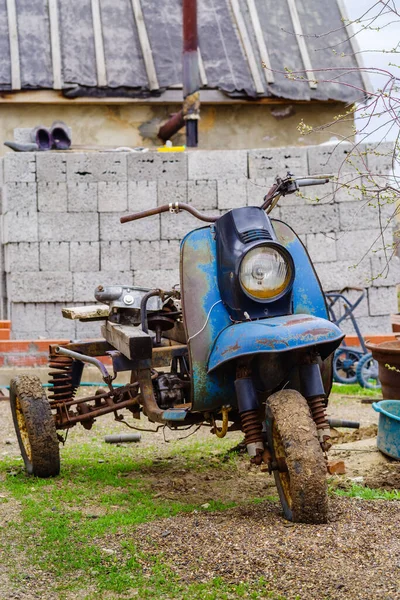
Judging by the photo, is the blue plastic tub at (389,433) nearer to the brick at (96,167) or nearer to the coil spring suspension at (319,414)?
the coil spring suspension at (319,414)

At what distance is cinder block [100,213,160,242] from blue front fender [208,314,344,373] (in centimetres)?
542

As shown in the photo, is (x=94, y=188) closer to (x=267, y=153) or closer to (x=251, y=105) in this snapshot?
(x=267, y=153)

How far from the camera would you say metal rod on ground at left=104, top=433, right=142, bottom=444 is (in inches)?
235

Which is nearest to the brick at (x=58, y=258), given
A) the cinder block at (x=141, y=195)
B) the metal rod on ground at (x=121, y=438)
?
the cinder block at (x=141, y=195)

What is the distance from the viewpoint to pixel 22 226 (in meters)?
9.23

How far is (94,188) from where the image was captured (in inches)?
362

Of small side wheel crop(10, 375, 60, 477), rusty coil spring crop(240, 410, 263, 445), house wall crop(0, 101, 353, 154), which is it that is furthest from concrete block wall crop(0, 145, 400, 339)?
rusty coil spring crop(240, 410, 263, 445)

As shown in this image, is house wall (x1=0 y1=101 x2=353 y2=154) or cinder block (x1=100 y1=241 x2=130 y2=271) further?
house wall (x1=0 y1=101 x2=353 y2=154)

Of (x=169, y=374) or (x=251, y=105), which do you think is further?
(x=251, y=105)

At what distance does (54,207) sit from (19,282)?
864 millimetres

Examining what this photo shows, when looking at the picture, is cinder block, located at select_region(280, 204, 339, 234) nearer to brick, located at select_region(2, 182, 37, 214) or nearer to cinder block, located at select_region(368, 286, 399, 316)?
cinder block, located at select_region(368, 286, 399, 316)

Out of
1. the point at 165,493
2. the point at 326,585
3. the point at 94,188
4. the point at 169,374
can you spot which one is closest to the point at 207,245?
the point at 169,374

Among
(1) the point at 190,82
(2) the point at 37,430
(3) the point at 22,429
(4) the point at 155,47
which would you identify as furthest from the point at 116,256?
(4) the point at 155,47

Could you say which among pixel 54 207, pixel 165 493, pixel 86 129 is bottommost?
pixel 165 493
